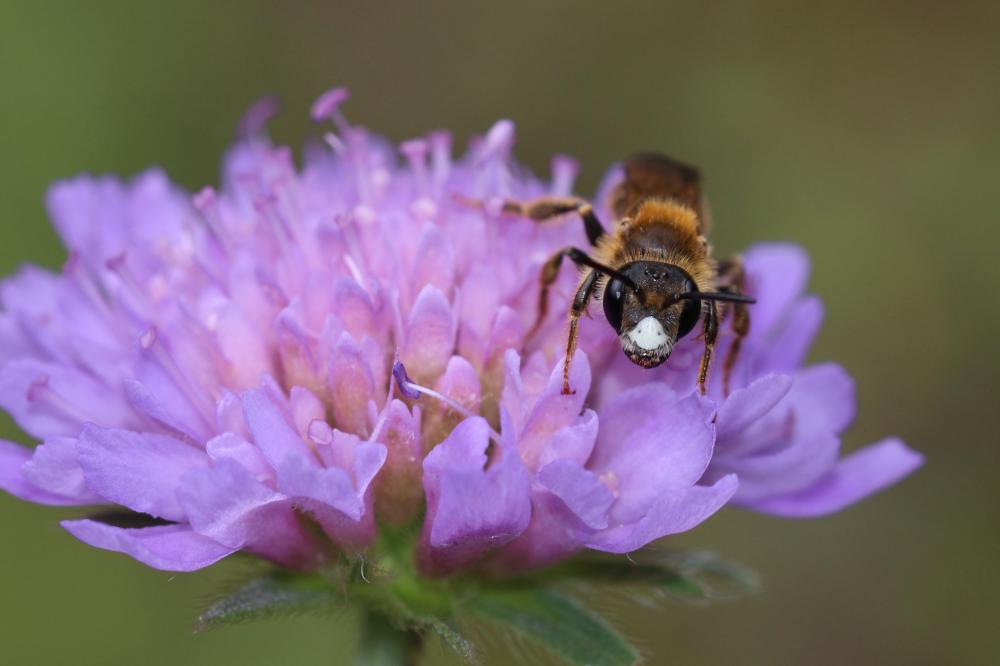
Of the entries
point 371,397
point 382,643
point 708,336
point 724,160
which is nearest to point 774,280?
point 708,336

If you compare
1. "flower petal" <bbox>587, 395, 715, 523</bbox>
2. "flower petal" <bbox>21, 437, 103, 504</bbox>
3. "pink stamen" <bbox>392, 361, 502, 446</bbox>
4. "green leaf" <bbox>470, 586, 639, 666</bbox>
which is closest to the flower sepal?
"green leaf" <bbox>470, 586, 639, 666</bbox>

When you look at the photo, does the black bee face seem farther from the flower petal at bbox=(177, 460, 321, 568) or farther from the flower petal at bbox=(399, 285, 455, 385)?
the flower petal at bbox=(177, 460, 321, 568)

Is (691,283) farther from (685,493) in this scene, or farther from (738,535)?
(738,535)

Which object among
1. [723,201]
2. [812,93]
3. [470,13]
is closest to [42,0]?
[470,13]

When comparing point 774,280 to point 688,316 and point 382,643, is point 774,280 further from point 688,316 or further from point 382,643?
point 382,643

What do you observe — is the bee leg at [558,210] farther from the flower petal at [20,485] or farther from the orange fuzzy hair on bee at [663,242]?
the flower petal at [20,485]
